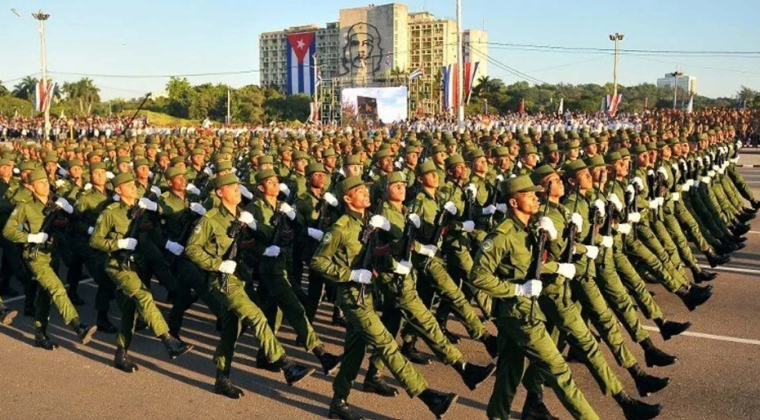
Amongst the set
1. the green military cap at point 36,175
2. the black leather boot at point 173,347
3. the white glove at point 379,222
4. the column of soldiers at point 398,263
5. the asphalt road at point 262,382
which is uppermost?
the green military cap at point 36,175

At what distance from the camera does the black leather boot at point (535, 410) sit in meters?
5.82

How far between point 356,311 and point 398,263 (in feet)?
1.89

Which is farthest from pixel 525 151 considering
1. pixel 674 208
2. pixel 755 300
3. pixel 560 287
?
pixel 560 287

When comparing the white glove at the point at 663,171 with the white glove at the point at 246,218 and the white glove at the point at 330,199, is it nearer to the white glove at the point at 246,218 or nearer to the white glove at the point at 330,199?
the white glove at the point at 330,199

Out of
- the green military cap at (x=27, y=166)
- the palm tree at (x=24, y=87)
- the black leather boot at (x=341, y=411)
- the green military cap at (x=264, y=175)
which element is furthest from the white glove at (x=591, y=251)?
the palm tree at (x=24, y=87)

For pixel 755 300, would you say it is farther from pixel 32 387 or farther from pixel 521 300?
pixel 32 387

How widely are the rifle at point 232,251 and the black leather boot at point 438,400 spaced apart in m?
1.99

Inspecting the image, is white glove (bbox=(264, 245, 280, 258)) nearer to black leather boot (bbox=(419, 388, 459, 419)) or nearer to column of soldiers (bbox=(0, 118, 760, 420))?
column of soldiers (bbox=(0, 118, 760, 420))

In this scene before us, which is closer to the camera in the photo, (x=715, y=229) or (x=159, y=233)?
→ (x=159, y=233)

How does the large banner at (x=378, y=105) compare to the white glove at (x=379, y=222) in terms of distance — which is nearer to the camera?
the white glove at (x=379, y=222)

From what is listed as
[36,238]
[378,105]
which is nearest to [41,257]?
[36,238]

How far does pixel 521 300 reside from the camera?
5.37 meters

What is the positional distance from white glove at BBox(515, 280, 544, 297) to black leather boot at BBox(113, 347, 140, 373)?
13.0 ft

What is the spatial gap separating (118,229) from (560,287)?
4.39m
